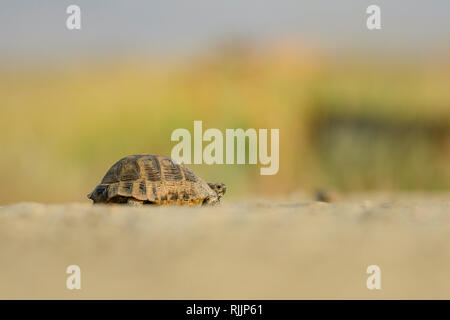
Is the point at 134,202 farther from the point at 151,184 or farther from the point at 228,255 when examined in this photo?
the point at 228,255

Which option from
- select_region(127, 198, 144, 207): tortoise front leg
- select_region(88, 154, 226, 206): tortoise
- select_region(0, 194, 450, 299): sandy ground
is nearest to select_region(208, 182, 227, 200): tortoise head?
select_region(88, 154, 226, 206): tortoise

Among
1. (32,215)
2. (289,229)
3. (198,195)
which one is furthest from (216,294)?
(198,195)

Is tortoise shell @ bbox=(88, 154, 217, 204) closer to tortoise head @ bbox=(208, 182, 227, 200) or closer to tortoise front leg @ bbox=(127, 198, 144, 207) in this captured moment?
tortoise front leg @ bbox=(127, 198, 144, 207)

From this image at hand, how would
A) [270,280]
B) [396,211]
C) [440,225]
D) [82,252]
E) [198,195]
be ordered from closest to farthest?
[270,280]
[82,252]
[440,225]
[396,211]
[198,195]
